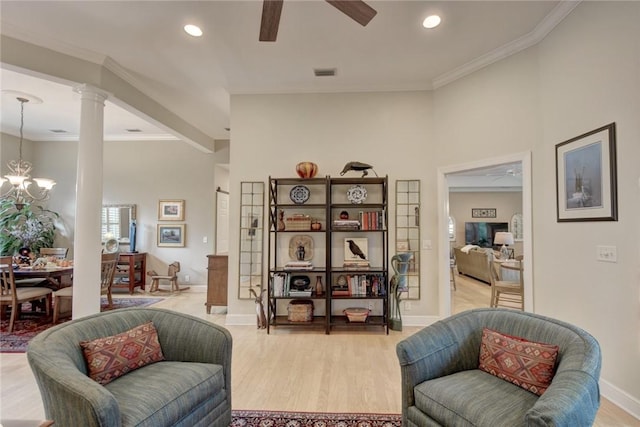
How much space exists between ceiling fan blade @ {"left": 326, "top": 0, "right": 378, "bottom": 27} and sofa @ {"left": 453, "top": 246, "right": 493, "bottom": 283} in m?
6.11

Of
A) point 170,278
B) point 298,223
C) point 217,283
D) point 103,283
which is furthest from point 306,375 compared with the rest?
point 170,278

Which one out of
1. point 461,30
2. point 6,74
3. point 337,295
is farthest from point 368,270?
point 6,74

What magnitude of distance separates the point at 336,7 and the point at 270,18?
452 millimetres

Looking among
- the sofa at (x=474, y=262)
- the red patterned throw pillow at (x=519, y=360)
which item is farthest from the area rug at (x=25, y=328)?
the sofa at (x=474, y=262)

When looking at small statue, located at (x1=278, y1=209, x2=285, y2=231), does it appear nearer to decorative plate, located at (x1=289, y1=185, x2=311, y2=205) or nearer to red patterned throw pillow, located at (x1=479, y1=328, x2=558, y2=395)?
decorative plate, located at (x1=289, y1=185, x2=311, y2=205)

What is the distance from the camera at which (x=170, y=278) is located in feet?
20.7

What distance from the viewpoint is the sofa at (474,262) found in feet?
24.1

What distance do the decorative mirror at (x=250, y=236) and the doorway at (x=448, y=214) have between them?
241 cm

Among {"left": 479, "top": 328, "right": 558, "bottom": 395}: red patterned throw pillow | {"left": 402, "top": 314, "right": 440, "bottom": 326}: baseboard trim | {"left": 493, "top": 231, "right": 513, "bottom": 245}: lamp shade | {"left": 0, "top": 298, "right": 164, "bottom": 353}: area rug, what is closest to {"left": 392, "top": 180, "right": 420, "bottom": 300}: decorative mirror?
{"left": 402, "top": 314, "right": 440, "bottom": 326}: baseboard trim

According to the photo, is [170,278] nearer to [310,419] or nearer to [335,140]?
[335,140]

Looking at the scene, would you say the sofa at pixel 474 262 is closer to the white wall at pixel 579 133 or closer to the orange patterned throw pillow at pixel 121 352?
the white wall at pixel 579 133

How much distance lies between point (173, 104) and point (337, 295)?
3.83 m

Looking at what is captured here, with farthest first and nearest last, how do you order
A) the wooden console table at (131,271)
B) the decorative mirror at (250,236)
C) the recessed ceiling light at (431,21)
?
the wooden console table at (131,271) < the decorative mirror at (250,236) < the recessed ceiling light at (431,21)

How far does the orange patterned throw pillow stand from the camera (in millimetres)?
1710
